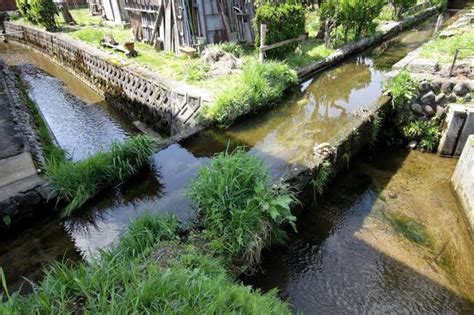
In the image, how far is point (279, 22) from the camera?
408 inches

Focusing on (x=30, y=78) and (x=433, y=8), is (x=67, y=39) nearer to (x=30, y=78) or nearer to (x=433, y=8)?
(x=30, y=78)

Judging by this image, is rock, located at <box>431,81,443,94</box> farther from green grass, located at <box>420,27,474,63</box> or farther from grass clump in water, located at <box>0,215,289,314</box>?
grass clump in water, located at <box>0,215,289,314</box>

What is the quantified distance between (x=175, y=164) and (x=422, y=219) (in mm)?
4709

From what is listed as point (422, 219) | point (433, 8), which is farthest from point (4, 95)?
point (433, 8)

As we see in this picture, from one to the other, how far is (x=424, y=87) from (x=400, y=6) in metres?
11.5

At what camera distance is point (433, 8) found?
65.9ft

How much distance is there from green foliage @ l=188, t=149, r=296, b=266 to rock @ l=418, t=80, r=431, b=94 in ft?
17.4

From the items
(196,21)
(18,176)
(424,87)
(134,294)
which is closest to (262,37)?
(196,21)

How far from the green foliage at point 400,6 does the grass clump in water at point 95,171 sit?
53.6 feet

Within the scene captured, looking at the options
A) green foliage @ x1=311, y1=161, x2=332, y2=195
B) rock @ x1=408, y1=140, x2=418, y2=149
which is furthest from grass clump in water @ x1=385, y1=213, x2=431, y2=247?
rock @ x1=408, y1=140, x2=418, y2=149

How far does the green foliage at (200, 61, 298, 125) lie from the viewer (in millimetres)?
7531

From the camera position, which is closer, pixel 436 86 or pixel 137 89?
pixel 436 86

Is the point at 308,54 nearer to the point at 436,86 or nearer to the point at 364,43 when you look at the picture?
the point at 364,43

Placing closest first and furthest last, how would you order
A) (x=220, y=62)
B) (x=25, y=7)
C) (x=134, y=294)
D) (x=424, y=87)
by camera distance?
1. (x=134, y=294)
2. (x=424, y=87)
3. (x=220, y=62)
4. (x=25, y=7)
